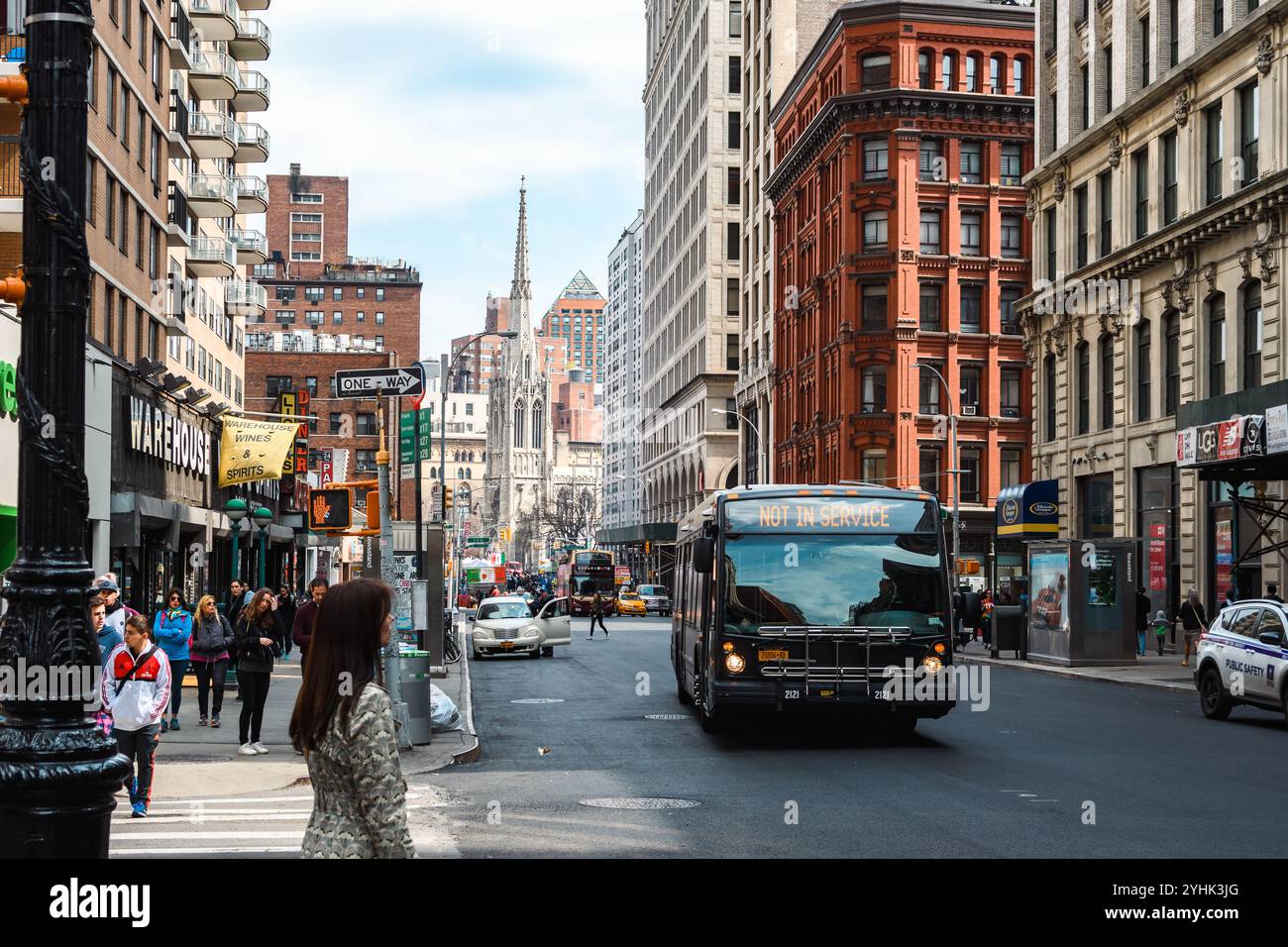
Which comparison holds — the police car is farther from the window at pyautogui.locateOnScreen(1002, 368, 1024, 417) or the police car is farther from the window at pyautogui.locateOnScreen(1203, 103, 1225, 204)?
the window at pyautogui.locateOnScreen(1002, 368, 1024, 417)

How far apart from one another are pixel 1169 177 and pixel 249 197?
32.9 m

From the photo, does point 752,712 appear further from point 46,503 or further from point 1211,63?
point 1211,63

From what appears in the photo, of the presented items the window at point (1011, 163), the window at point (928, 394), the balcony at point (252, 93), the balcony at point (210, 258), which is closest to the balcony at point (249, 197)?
the balcony at point (210, 258)

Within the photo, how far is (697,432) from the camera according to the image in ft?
363

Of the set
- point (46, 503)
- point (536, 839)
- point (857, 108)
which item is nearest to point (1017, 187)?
point (857, 108)

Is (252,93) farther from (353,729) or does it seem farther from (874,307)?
(353,729)

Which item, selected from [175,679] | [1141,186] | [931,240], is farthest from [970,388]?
[175,679]

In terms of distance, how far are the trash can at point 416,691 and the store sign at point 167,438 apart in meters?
17.8

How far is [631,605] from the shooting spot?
282ft

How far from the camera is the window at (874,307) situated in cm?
7338

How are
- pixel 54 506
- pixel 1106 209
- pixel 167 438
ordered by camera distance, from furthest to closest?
pixel 1106 209 < pixel 167 438 < pixel 54 506

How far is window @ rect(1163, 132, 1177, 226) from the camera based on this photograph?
4316 cm

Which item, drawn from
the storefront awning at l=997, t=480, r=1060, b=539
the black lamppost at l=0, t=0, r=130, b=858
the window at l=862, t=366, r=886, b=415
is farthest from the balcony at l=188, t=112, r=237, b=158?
the black lamppost at l=0, t=0, r=130, b=858

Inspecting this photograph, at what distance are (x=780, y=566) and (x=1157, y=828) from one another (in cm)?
714
